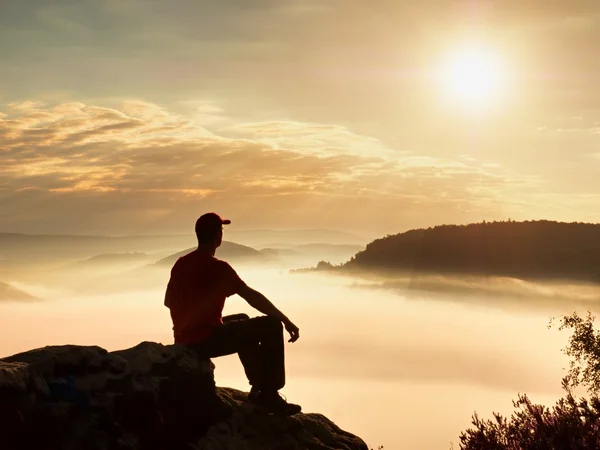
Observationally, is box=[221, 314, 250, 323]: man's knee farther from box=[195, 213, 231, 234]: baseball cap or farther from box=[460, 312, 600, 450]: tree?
box=[460, 312, 600, 450]: tree

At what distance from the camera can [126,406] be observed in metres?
7.99

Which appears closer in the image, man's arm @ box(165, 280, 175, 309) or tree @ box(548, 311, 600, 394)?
man's arm @ box(165, 280, 175, 309)

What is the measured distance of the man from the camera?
367 inches

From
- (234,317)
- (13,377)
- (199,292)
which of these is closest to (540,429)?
(234,317)

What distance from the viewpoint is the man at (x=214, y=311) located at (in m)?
9.33

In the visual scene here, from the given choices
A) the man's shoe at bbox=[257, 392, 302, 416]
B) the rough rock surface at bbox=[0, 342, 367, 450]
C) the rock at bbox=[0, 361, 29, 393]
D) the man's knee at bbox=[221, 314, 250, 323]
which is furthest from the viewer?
the man's knee at bbox=[221, 314, 250, 323]

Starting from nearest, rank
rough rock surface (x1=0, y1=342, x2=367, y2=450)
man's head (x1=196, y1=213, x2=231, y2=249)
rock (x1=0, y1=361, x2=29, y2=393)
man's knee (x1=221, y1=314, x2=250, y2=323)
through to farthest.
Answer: rock (x1=0, y1=361, x2=29, y2=393)
rough rock surface (x1=0, y1=342, x2=367, y2=450)
man's head (x1=196, y1=213, x2=231, y2=249)
man's knee (x1=221, y1=314, x2=250, y2=323)

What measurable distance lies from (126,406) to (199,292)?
2003mm

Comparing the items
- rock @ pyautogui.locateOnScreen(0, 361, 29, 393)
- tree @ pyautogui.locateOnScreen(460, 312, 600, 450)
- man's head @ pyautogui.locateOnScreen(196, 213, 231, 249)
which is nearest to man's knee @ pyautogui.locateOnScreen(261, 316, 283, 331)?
man's head @ pyautogui.locateOnScreen(196, 213, 231, 249)


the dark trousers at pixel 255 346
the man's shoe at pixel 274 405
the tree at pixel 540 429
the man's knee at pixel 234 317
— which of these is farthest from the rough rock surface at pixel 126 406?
the tree at pixel 540 429

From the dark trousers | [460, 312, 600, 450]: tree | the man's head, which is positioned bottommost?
[460, 312, 600, 450]: tree

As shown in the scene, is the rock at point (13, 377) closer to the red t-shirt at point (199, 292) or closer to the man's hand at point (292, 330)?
the red t-shirt at point (199, 292)

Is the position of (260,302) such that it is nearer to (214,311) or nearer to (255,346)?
(214,311)

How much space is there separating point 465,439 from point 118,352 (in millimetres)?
7143
